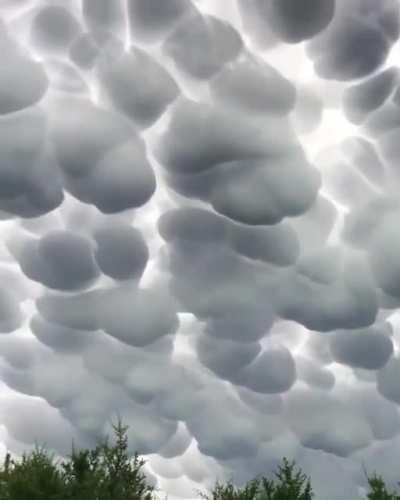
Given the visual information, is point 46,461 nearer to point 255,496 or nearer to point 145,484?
point 145,484

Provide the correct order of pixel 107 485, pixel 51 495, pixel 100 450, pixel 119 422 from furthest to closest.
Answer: pixel 119 422 < pixel 100 450 < pixel 107 485 < pixel 51 495

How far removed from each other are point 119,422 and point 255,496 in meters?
8.43

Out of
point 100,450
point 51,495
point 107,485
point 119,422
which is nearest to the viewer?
point 51,495

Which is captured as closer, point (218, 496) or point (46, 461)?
point (46, 461)

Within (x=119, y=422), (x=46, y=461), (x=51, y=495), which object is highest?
(x=119, y=422)

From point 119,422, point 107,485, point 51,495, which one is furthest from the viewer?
point 119,422

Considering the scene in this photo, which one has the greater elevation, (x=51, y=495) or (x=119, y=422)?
(x=119, y=422)

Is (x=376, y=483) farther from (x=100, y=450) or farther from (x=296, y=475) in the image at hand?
(x=100, y=450)

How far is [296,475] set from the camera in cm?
3488

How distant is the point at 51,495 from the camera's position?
1104 inches

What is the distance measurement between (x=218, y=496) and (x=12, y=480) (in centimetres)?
1156

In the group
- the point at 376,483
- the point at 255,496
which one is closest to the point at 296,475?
the point at 255,496

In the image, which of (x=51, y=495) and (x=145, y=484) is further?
(x=145, y=484)

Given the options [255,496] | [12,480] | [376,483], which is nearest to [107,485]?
[12,480]
